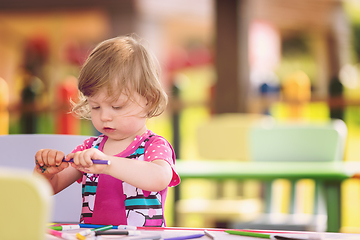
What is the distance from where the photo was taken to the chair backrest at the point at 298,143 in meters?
2.13

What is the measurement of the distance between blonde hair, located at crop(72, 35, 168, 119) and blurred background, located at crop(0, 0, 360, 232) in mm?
136

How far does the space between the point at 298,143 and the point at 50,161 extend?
5.58ft

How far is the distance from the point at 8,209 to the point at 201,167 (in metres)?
1.67

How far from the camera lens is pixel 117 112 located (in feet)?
2.37

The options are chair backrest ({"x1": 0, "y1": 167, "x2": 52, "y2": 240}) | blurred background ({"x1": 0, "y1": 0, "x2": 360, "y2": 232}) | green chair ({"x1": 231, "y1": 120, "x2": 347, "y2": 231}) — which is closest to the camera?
chair backrest ({"x1": 0, "y1": 167, "x2": 52, "y2": 240})

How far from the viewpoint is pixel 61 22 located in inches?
295

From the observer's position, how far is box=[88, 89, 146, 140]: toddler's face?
2.35ft

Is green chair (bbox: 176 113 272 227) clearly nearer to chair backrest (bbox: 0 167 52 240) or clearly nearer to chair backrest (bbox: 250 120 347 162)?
chair backrest (bbox: 250 120 347 162)

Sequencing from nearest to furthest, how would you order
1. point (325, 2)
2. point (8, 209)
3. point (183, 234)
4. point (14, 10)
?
point (8, 209) → point (183, 234) → point (14, 10) → point (325, 2)

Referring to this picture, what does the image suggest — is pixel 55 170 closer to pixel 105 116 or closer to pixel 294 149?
pixel 105 116

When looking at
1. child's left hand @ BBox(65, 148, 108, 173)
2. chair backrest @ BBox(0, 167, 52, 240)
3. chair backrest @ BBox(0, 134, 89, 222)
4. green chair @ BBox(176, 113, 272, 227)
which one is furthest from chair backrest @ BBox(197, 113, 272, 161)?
chair backrest @ BBox(0, 167, 52, 240)

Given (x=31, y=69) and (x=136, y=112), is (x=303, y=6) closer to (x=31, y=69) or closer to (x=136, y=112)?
(x=31, y=69)

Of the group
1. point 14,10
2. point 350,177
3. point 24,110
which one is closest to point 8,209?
point 350,177

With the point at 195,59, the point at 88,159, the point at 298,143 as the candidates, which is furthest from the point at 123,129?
the point at 195,59
